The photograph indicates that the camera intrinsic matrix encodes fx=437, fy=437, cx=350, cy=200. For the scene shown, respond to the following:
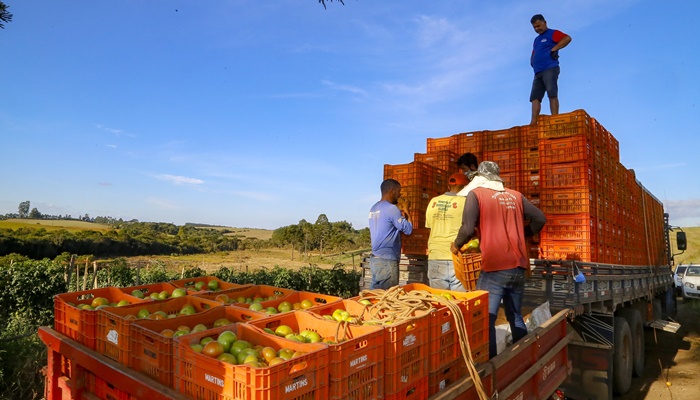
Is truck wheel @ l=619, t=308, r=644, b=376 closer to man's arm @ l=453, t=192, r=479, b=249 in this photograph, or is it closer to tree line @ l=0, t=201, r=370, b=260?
man's arm @ l=453, t=192, r=479, b=249

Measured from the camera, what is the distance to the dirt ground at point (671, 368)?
24.0 ft

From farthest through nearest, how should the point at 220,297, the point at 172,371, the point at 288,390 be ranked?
the point at 220,297 < the point at 172,371 < the point at 288,390

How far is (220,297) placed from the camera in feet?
12.6

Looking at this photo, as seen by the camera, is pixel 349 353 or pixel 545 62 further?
pixel 545 62

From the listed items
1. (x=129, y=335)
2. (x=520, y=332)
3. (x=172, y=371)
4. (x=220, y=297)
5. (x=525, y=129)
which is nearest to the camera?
(x=172, y=371)

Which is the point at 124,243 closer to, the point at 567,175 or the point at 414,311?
the point at 567,175

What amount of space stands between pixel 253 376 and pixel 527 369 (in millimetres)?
2908

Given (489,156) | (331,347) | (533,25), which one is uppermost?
(533,25)

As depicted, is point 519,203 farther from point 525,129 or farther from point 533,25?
point 533,25

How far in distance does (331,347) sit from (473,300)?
161 cm

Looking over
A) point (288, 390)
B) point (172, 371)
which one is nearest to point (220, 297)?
point (172, 371)

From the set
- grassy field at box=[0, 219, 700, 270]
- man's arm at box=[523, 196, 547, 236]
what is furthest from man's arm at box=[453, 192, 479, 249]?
grassy field at box=[0, 219, 700, 270]

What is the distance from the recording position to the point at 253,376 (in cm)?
184

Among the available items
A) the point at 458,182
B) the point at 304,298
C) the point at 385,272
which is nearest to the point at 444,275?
the point at 385,272
